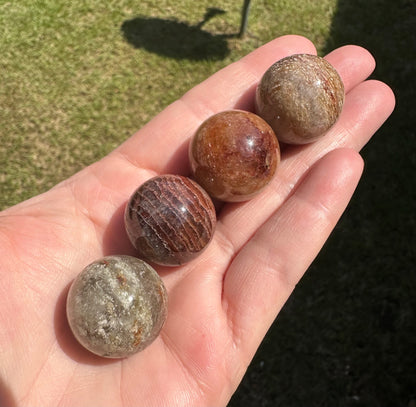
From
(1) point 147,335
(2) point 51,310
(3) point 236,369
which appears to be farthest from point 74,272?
(3) point 236,369

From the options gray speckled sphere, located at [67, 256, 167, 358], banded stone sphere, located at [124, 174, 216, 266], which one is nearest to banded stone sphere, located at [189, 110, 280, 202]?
banded stone sphere, located at [124, 174, 216, 266]

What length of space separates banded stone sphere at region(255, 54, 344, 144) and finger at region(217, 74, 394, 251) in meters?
0.15

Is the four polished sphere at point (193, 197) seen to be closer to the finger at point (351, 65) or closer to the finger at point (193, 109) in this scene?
the finger at point (193, 109)

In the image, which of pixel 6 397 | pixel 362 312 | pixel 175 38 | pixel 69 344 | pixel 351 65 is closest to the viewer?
pixel 6 397

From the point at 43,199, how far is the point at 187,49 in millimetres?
2580

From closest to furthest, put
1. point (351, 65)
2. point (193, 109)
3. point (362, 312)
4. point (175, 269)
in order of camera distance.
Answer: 1. point (175, 269)
2. point (193, 109)
3. point (351, 65)
4. point (362, 312)

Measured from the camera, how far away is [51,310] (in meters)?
2.58

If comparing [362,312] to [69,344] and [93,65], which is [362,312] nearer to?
[69,344]

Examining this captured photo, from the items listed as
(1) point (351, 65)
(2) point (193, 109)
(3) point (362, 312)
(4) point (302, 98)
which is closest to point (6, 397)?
(2) point (193, 109)

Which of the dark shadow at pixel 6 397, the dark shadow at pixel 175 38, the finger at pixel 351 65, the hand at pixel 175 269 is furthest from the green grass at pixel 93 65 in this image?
the dark shadow at pixel 6 397

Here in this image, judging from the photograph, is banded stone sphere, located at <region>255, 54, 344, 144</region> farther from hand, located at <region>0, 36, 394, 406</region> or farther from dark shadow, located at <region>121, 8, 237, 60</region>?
dark shadow, located at <region>121, 8, 237, 60</region>

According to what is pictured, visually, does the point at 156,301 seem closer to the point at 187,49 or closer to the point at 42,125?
the point at 42,125

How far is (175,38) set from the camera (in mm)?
4957

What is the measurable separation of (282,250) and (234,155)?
583mm
